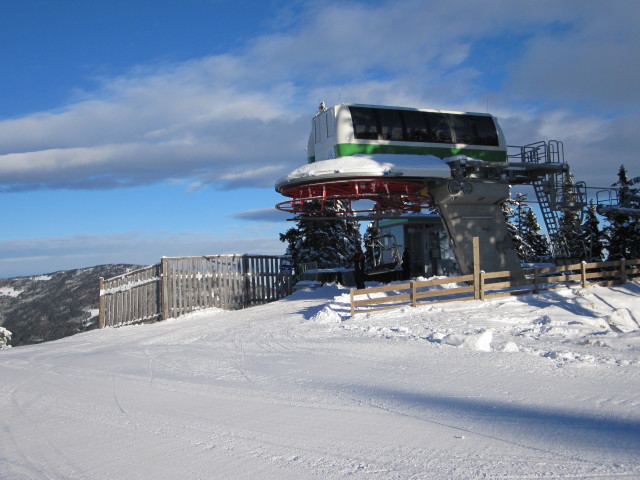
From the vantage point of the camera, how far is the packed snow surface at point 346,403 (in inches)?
201

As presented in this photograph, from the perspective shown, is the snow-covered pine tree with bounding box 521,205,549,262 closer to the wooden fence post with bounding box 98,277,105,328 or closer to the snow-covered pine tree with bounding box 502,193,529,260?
the snow-covered pine tree with bounding box 502,193,529,260

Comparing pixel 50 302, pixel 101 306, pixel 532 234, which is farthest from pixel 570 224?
pixel 50 302

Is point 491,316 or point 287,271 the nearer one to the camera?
point 491,316

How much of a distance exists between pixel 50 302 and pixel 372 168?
262 ft

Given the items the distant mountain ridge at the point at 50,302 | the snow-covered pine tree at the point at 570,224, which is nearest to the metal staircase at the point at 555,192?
the snow-covered pine tree at the point at 570,224

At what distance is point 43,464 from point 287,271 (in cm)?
1889

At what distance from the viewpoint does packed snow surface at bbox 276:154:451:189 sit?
728 inches

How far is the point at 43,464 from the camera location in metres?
5.39

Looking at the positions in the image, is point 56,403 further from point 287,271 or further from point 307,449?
point 287,271

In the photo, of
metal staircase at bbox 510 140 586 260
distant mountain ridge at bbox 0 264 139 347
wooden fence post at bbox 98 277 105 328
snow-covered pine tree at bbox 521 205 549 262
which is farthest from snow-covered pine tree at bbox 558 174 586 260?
distant mountain ridge at bbox 0 264 139 347

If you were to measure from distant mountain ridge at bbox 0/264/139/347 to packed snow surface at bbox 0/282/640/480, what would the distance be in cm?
4770

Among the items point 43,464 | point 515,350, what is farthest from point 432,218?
point 43,464

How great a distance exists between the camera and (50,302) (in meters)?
85.9

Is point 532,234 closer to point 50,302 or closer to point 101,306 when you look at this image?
point 101,306
